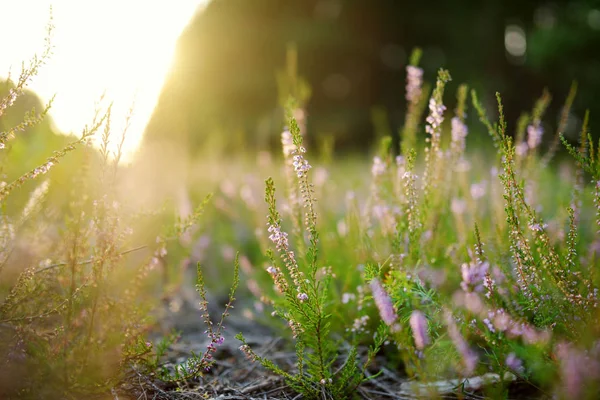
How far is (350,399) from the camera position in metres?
1.68

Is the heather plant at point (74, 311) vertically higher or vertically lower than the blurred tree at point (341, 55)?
lower

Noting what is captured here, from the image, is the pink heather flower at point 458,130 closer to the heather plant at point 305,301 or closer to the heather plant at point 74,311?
the heather plant at point 305,301

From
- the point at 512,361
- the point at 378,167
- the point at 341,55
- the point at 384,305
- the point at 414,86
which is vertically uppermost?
the point at 341,55

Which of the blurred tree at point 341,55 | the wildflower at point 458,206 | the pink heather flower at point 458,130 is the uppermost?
the blurred tree at point 341,55

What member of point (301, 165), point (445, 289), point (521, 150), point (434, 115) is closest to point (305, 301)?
point (301, 165)

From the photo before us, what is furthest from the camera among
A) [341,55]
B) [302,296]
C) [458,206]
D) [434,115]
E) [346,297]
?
[341,55]

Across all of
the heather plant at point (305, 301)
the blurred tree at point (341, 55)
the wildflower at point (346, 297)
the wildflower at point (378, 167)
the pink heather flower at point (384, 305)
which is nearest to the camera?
the pink heather flower at point (384, 305)

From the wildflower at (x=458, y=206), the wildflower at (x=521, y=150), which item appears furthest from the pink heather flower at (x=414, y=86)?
the wildflower at (x=458, y=206)

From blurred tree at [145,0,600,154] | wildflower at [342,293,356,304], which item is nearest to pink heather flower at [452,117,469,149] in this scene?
wildflower at [342,293,356,304]

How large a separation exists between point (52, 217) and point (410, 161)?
1665 mm

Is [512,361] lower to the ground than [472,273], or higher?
lower

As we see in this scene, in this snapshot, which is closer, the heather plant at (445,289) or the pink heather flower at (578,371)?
the pink heather flower at (578,371)

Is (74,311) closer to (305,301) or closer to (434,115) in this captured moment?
(305,301)

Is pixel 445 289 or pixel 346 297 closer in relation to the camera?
pixel 346 297
